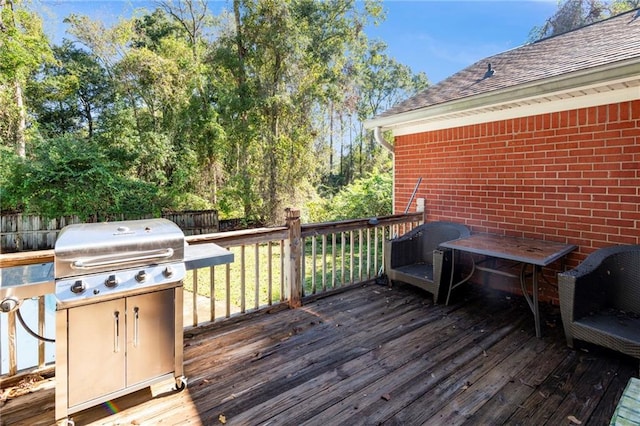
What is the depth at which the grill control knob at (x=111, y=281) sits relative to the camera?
2004 mm

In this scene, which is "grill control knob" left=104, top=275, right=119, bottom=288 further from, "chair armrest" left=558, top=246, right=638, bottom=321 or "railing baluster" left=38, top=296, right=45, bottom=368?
"chair armrest" left=558, top=246, right=638, bottom=321

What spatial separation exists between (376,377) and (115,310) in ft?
6.28

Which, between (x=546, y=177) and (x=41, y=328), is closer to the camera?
(x=41, y=328)

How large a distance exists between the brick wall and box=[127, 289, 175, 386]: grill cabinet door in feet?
13.3

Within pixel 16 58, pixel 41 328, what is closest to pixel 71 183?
pixel 16 58

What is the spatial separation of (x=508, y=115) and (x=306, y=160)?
8.45 meters

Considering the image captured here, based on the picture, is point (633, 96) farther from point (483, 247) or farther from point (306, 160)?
point (306, 160)

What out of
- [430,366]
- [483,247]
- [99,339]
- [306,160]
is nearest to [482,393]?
[430,366]

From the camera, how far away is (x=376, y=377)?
2531 millimetres

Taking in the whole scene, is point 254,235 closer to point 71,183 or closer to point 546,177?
point 546,177

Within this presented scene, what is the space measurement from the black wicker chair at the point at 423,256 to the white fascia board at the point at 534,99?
4.99 feet

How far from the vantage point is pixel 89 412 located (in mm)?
2170

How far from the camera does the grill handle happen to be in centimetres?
194

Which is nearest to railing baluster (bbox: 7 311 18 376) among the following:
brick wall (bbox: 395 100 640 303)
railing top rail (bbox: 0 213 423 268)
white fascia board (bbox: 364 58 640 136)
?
railing top rail (bbox: 0 213 423 268)
